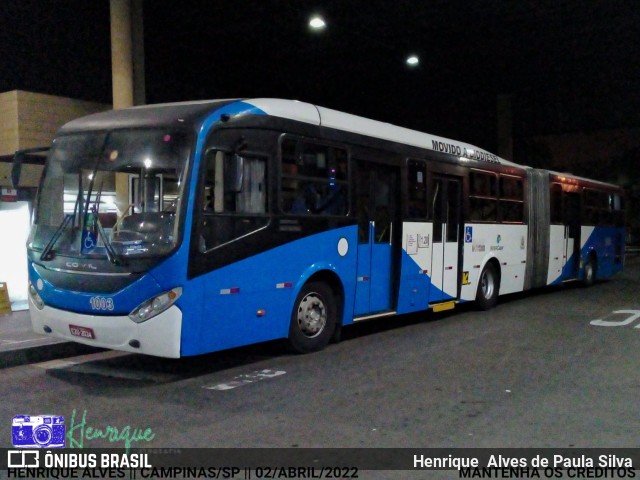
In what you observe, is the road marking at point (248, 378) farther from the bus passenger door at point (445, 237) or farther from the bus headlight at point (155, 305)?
the bus passenger door at point (445, 237)

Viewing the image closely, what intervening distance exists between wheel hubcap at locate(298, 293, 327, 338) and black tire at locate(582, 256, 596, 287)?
12.1m

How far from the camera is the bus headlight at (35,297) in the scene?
8.49 m

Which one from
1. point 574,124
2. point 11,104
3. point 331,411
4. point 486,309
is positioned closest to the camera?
point 331,411

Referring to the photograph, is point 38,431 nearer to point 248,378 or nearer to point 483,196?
point 248,378

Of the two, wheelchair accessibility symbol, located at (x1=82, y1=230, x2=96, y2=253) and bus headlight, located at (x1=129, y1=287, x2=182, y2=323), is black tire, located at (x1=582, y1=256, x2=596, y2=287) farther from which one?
wheelchair accessibility symbol, located at (x1=82, y1=230, x2=96, y2=253)

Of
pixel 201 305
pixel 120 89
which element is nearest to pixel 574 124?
pixel 120 89

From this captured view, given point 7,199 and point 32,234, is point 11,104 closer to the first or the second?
→ point 7,199

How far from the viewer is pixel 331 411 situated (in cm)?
683

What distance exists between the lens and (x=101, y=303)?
777 centimetres

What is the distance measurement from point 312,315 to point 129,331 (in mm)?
2841

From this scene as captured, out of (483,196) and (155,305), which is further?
(483,196)

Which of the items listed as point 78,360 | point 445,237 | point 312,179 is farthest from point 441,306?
point 78,360

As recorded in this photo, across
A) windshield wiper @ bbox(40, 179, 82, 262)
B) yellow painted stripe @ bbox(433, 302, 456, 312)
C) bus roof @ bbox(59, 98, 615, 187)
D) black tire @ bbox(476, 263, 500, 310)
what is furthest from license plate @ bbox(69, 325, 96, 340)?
black tire @ bbox(476, 263, 500, 310)

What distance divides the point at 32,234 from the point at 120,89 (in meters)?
6.89
